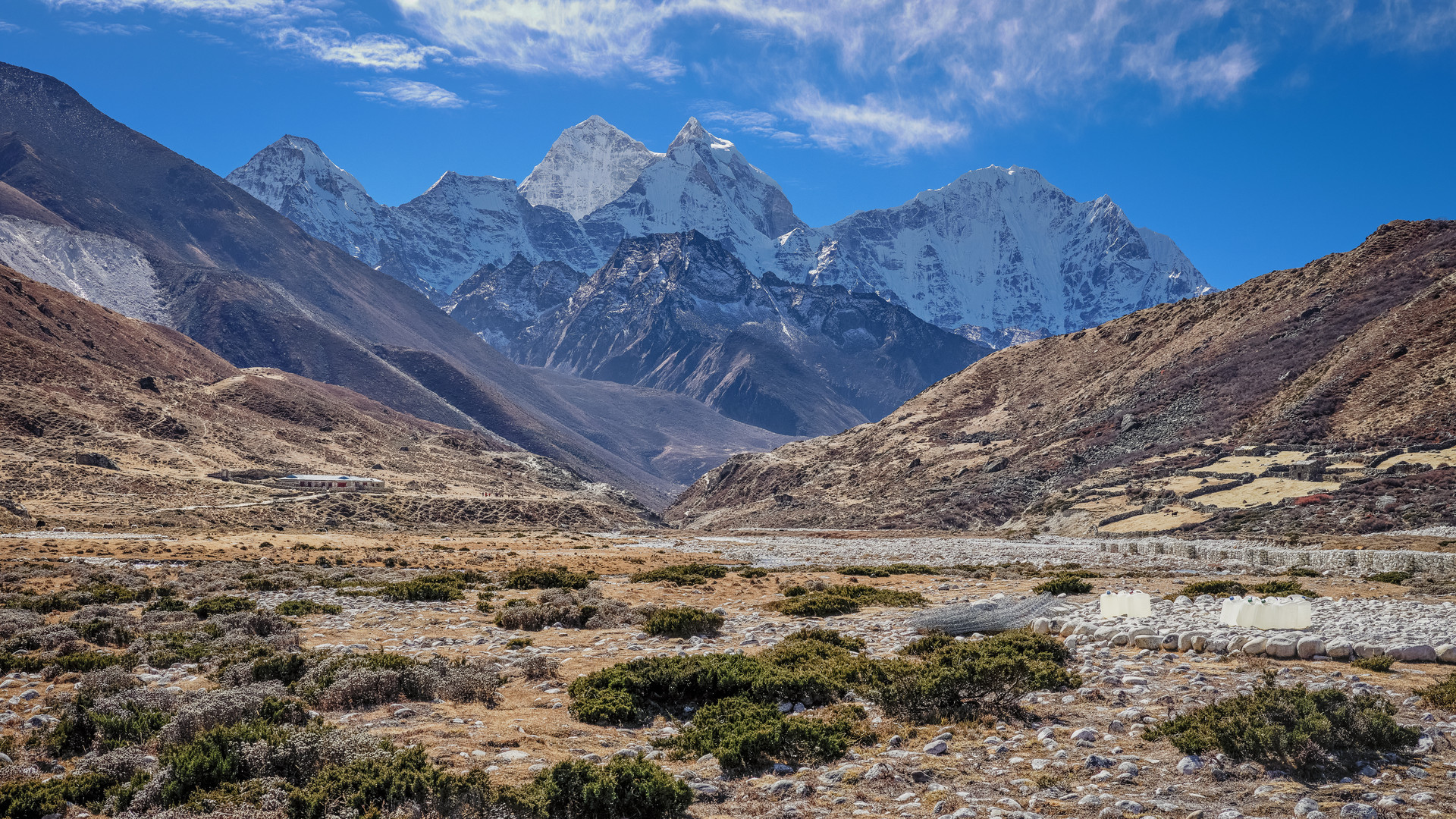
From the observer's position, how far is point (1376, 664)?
1334cm

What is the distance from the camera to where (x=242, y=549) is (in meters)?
47.8

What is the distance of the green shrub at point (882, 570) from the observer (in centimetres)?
3606

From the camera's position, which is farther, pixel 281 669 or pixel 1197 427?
pixel 1197 427

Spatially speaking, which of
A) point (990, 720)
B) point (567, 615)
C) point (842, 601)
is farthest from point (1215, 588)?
point (567, 615)

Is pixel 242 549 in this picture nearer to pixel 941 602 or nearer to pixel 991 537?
pixel 941 602

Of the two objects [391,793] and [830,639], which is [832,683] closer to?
[830,639]

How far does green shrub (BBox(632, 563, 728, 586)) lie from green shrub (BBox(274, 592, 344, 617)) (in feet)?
39.4

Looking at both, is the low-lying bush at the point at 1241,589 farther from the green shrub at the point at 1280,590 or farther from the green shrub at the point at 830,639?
the green shrub at the point at 830,639

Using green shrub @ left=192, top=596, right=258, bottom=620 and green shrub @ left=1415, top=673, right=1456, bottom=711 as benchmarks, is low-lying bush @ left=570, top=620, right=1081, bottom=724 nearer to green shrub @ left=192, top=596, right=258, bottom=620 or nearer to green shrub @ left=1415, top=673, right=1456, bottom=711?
green shrub @ left=1415, top=673, right=1456, bottom=711

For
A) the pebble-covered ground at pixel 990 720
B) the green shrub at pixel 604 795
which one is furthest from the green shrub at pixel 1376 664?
the green shrub at pixel 604 795

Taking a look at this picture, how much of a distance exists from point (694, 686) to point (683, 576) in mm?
20243

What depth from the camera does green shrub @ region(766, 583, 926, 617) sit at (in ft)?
76.0

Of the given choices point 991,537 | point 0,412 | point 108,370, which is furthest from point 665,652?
point 108,370

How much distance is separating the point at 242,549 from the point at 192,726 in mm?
42709
